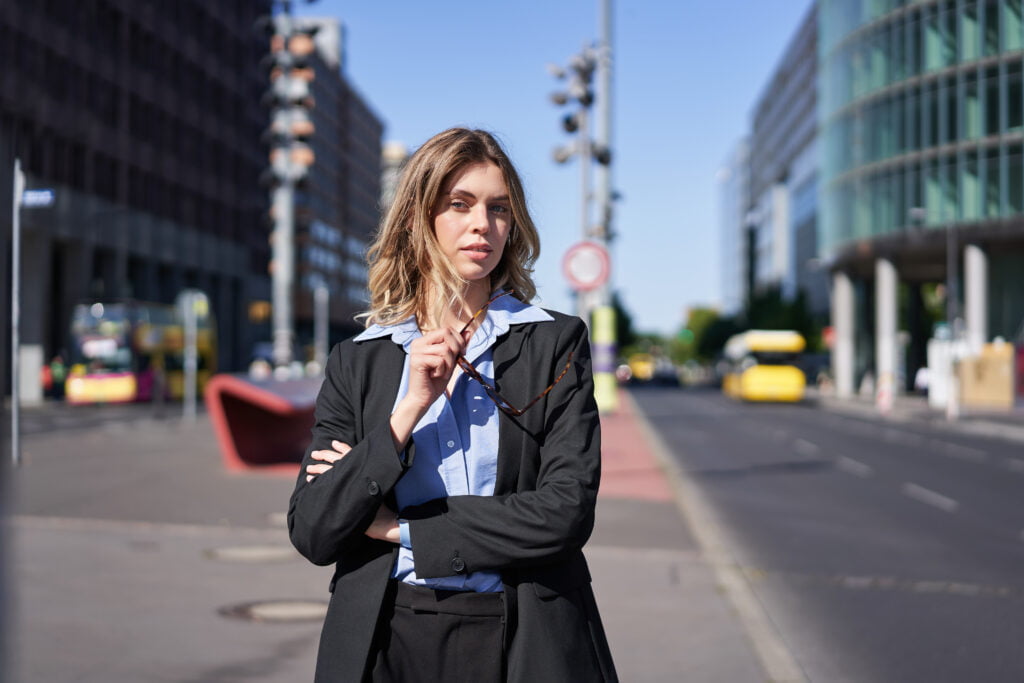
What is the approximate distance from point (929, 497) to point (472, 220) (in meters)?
13.7

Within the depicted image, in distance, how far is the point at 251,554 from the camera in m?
9.01

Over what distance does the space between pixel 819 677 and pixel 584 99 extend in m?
15.4

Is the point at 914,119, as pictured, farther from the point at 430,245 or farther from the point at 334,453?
the point at 334,453

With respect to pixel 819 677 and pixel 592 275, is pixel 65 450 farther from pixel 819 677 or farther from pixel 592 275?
pixel 819 677

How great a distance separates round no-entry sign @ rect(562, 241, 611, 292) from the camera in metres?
15.5

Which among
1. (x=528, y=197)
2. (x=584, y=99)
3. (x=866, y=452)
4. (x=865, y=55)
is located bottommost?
(x=866, y=452)

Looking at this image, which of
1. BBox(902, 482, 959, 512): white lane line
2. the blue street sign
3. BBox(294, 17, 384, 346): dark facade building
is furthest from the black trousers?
BBox(294, 17, 384, 346): dark facade building

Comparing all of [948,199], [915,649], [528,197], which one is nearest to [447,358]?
[528,197]

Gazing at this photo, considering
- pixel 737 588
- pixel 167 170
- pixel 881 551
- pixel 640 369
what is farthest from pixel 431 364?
pixel 640 369

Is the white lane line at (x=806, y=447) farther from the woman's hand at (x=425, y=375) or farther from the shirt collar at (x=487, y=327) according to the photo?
the woman's hand at (x=425, y=375)

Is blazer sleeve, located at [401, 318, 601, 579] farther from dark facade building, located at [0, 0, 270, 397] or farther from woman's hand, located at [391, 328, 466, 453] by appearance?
dark facade building, located at [0, 0, 270, 397]

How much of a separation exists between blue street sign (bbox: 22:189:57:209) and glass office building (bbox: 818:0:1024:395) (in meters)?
41.7

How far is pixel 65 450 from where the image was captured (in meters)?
19.7

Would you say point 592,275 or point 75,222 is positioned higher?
point 75,222
